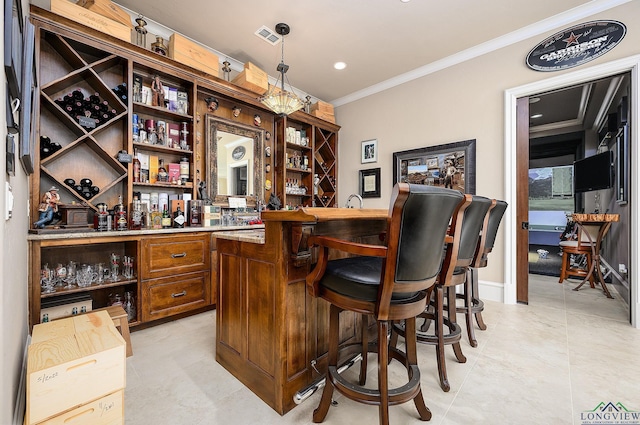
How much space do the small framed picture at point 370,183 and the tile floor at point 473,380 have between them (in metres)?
2.55

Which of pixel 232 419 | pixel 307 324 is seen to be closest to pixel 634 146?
pixel 307 324

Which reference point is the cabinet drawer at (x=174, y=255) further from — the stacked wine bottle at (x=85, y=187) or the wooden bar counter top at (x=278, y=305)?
the wooden bar counter top at (x=278, y=305)

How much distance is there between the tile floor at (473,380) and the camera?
4.72ft

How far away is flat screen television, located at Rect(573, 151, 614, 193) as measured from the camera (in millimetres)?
3885

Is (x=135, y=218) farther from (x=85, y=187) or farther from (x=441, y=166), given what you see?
(x=441, y=166)

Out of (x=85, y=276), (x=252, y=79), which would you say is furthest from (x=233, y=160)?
(x=85, y=276)

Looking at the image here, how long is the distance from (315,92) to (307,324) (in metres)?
4.32

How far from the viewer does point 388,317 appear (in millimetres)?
1171

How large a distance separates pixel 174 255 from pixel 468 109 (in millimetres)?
3951

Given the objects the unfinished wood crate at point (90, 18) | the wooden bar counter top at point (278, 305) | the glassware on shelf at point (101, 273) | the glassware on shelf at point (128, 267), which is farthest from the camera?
the glassware on shelf at point (128, 267)

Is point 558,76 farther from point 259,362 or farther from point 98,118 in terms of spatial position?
point 98,118

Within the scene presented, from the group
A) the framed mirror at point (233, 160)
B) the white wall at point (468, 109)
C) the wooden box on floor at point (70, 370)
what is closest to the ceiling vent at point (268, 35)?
the framed mirror at point (233, 160)

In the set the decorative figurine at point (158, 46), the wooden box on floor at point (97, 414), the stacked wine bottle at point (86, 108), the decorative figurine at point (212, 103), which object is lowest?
the wooden box on floor at point (97, 414)

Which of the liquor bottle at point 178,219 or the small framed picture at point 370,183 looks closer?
the liquor bottle at point 178,219
